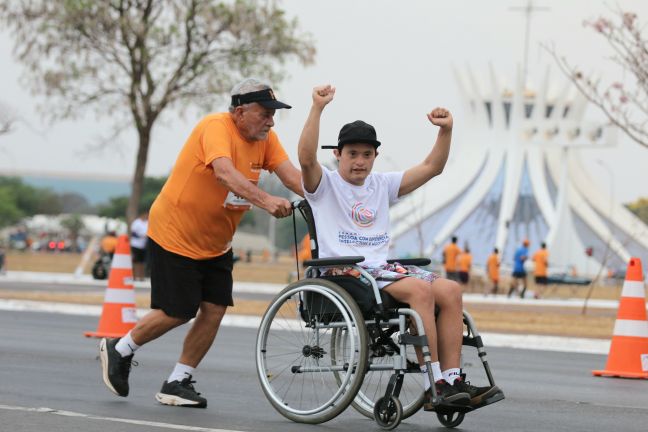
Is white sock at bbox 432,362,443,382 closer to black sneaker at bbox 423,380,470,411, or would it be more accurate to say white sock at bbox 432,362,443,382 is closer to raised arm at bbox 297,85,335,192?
black sneaker at bbox 423,380,470,411

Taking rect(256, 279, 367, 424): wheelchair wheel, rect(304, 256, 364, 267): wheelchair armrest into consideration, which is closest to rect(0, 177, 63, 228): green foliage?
rect(256, 279, 367, 424): wheelchair wheel

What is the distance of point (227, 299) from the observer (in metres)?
8.00

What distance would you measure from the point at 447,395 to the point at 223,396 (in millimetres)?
2351

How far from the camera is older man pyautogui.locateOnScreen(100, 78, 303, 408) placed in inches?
298

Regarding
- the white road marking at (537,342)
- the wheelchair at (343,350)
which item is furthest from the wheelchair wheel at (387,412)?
the white road marking at (537,342)

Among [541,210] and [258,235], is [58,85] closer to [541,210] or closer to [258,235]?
[541,210]

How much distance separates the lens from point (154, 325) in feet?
25.8

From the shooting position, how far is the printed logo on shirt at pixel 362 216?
23.7ft

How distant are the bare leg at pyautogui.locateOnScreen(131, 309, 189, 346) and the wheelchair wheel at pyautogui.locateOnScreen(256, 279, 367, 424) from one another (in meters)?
0.72

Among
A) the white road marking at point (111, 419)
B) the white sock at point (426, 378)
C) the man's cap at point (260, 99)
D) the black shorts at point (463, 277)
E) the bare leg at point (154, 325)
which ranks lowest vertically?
the black shorts at point (463, 277)

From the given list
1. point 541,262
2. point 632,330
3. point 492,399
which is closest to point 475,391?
point 492,399

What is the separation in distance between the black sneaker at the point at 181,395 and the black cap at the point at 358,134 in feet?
5.66

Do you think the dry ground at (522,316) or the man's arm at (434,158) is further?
the dry ground at (522,316)

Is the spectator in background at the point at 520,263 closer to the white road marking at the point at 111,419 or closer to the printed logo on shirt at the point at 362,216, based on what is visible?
the printed logo on shirt at the point at 362,216
